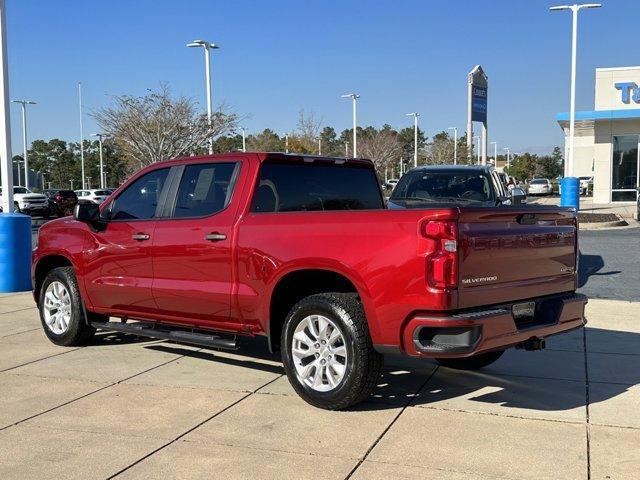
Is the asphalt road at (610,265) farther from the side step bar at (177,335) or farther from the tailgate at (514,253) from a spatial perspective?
the side step bar at (177,335)

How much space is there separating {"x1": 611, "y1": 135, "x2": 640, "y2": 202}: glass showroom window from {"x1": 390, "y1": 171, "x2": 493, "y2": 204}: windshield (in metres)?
26.4

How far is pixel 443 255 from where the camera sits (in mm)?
4379

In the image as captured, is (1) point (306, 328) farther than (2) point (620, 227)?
No

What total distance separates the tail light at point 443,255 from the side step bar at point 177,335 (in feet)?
6.36

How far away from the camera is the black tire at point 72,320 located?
6992 mm

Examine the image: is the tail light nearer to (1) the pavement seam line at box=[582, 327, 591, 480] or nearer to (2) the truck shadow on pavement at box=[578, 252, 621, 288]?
(1) the pavement seam line at box=[582, 327, 591, 480]

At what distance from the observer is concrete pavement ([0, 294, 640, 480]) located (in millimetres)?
4066

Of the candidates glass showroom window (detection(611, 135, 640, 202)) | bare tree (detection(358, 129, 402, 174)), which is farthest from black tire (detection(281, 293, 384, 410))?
bare tree (detection(358, 129, 402, 174))

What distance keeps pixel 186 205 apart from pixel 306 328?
1.74 meters

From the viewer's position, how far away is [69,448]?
14.3ft

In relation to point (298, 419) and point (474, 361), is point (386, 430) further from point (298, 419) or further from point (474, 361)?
point (474, 361)

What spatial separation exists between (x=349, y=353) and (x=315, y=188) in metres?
1.76

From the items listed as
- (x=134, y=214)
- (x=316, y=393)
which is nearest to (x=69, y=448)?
(x=316, y=393)

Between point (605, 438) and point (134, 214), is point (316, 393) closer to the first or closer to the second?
point (605, 438)
